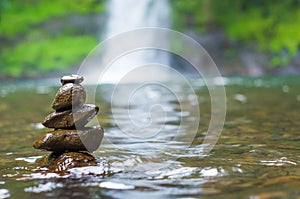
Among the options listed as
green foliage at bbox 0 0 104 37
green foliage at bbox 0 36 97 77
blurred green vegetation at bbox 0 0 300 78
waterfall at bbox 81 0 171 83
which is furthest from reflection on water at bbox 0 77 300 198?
green foliage at bbox 0 0 104 37

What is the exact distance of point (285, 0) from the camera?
3581 centimetres

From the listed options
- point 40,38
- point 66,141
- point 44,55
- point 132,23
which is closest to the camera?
point 66,141

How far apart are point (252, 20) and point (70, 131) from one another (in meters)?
34.2

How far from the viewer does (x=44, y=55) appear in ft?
111

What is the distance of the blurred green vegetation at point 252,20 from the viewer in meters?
34.8

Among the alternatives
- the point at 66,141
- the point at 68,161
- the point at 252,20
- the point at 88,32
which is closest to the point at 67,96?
the point at 66,141

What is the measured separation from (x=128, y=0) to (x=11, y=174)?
30.4 metres

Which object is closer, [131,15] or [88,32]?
[131,15]

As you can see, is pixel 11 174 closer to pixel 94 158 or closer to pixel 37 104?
pixel 94 158

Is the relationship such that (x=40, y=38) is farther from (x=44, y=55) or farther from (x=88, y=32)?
(x=88, y=32)

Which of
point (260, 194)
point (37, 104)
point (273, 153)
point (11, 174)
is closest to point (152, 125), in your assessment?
point (273, 153)

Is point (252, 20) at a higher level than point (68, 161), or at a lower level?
higher

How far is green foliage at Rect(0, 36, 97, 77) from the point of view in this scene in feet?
106

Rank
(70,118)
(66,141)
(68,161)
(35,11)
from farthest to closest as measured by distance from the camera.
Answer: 1. (35,11)
2. (70,118)
3. (66,141)
4. (68,161)
